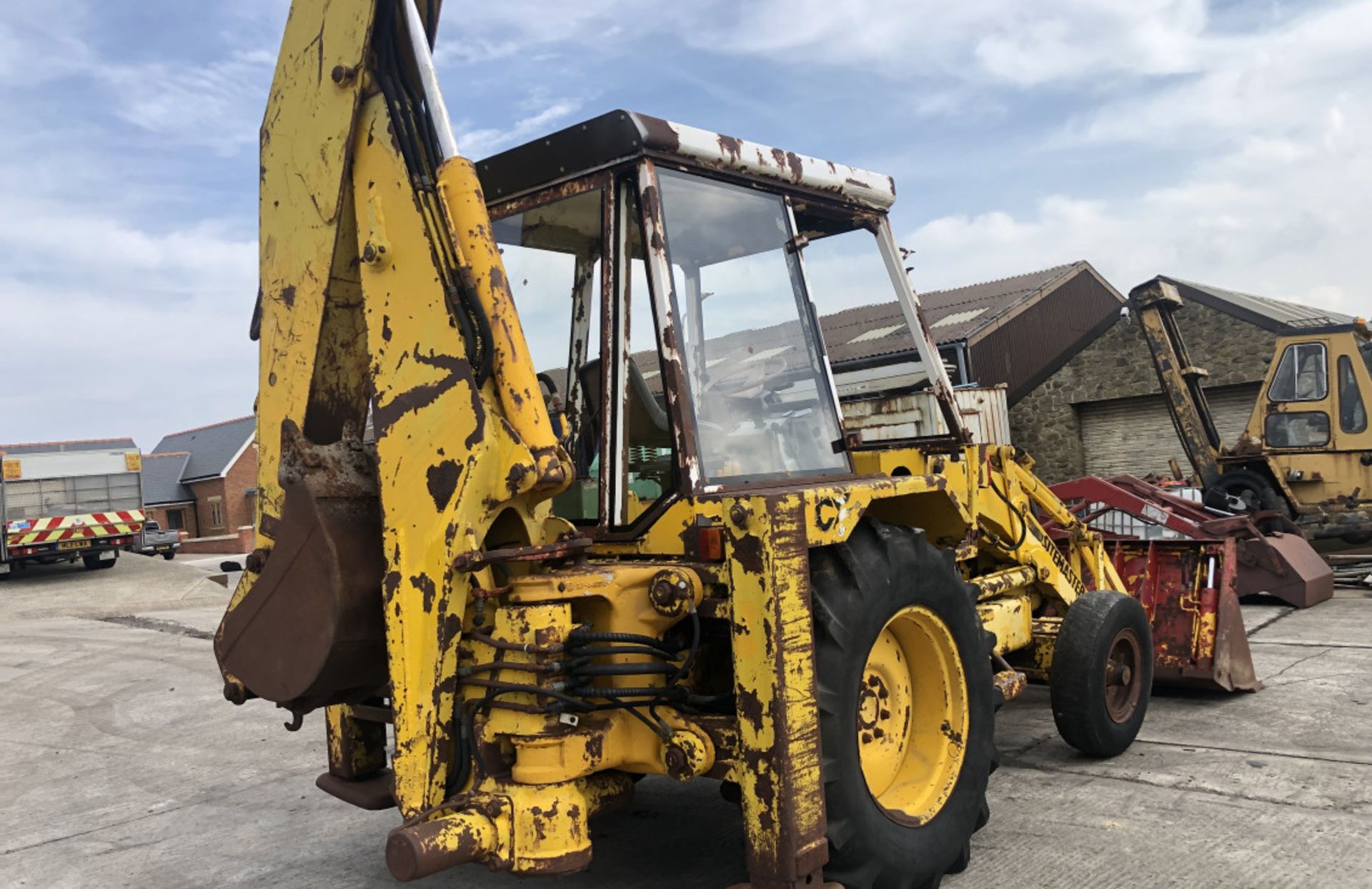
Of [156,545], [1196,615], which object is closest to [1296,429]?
[1196,615]

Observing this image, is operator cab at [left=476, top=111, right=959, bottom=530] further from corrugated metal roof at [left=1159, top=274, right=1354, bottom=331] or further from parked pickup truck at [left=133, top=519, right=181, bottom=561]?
parked pickup truck at [left=133, top=519, right=181, bottom=561]

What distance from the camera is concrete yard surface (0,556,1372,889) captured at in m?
3.80

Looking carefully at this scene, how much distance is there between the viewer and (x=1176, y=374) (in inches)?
492

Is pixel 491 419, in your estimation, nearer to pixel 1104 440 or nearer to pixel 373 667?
pixel 373 667

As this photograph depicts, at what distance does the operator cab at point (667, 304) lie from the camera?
137 inches

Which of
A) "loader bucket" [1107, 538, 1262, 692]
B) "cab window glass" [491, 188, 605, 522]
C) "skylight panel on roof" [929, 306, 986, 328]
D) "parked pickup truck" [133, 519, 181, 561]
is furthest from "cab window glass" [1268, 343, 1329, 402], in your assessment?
"parked pickup truck" [133, 519, 181, 561]

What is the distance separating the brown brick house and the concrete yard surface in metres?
32.7

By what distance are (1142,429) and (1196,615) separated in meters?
15.4

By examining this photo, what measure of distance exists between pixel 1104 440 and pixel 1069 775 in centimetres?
1734

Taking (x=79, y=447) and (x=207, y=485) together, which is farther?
(x=207, y=485)

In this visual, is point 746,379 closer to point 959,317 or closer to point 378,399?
point 378,399

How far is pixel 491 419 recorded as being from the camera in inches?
120

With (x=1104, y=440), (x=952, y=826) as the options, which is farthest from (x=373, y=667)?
(x=1104, y=440)

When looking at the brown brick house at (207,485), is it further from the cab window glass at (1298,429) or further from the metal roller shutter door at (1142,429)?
the cab window glass at (1298,429)
